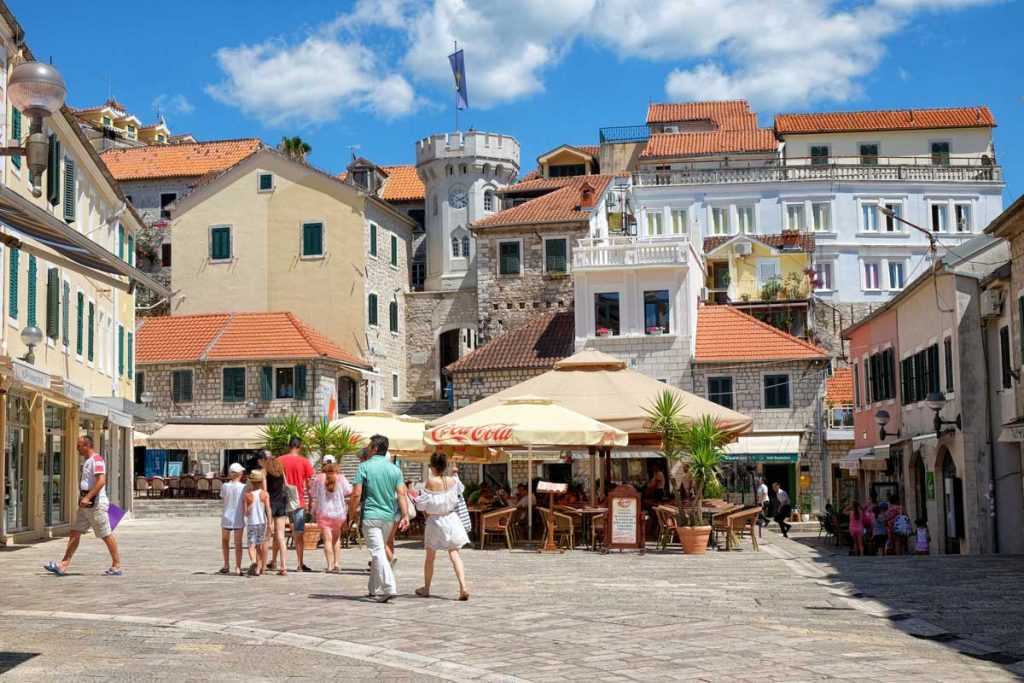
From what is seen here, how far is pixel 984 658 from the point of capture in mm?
9047

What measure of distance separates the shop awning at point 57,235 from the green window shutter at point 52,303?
1685 centimetres

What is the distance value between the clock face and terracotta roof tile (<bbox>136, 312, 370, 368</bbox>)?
12.9 m

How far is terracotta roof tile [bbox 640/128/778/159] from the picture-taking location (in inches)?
2456

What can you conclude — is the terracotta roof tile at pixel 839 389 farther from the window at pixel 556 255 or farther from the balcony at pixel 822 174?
the balcony at pixel 822 174

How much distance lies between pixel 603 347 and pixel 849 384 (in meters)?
9.43

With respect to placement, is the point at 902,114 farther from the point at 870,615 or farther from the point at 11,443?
the point at 870,615

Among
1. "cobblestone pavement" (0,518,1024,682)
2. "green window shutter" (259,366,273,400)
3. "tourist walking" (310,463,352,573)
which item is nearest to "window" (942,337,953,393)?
"cobblestone pavement" (0,518,1024,682)

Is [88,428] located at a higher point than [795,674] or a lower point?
higher

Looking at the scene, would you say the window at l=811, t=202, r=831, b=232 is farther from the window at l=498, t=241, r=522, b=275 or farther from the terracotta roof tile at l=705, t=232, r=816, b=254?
the window at l=498, t=241, r=522, b=275

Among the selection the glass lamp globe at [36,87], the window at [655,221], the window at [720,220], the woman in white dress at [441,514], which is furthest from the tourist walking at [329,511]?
the window at [720,220]

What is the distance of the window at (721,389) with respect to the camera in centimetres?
4334

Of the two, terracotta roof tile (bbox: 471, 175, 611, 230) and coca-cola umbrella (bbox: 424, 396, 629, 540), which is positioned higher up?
terracotta roof tile (bbox: 471, 175, 611, 230)

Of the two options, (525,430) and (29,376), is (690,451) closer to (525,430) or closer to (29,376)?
(525,430)

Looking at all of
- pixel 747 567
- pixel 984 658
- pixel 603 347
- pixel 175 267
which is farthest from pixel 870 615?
pixel 175 267
